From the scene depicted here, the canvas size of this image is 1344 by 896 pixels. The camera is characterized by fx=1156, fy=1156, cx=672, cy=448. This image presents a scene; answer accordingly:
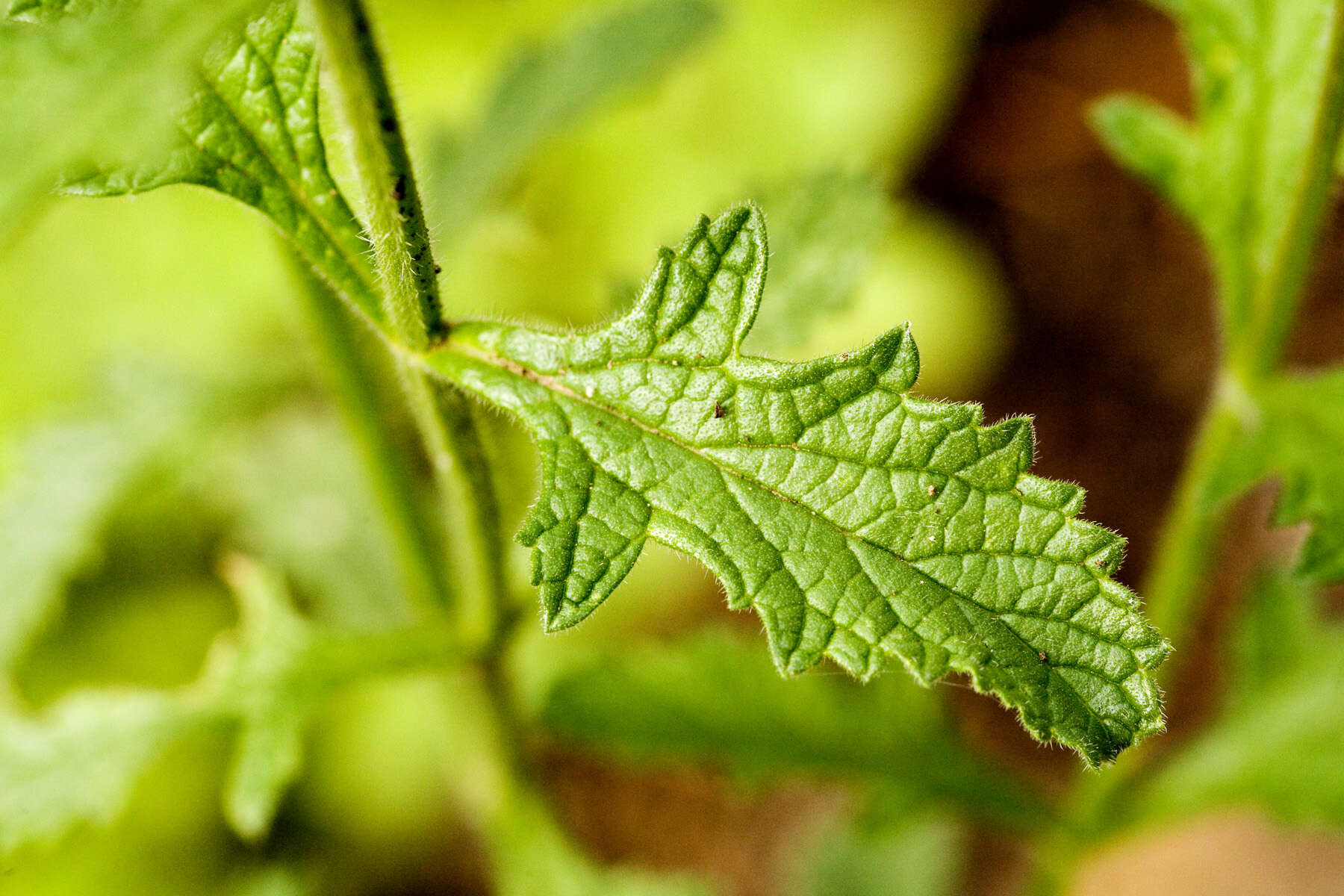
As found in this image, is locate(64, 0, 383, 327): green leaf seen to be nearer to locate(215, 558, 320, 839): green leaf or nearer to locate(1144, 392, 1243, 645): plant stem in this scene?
locate(215, 558, 320, 839): green leaf

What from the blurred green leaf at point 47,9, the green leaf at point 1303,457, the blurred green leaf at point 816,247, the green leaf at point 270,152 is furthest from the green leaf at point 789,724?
the blurred green leaf at point 47,9

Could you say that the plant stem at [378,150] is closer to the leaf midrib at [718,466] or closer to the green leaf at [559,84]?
the leaf midrib at [718,466]

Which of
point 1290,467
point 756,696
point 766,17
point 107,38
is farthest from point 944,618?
point 766,17

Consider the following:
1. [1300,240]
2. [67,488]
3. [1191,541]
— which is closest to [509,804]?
[67,488]

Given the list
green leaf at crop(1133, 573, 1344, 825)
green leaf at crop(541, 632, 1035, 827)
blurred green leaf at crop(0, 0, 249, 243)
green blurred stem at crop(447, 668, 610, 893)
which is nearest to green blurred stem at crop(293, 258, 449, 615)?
green blurred stem at crop(447, 668, 610, 893)

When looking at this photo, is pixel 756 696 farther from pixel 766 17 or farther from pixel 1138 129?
pixel 766 17
